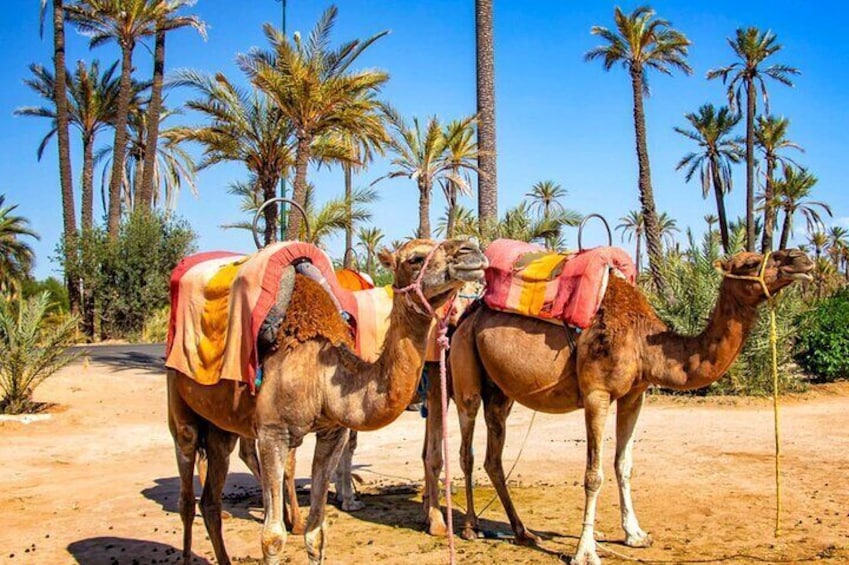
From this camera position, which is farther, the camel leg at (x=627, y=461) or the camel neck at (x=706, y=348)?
the camel leg at (x=627, y=461)

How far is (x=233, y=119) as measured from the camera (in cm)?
2142

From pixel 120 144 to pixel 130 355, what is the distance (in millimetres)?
13246

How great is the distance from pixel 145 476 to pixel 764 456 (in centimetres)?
865

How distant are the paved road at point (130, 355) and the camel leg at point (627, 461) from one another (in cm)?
1452

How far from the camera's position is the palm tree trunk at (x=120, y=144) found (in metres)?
32.3

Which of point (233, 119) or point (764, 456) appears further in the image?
point (233, 119)

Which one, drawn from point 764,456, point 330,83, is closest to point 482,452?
point 764,456

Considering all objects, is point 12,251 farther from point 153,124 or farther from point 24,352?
point 24,352

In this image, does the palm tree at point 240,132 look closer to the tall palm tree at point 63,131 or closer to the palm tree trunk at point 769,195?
the tall palm tree at point 63,131

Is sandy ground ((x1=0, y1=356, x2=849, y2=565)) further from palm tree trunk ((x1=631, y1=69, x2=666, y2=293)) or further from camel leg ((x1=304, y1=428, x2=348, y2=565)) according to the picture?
palm tree trunk ((x1=631, y1=69, x2=666, y2=293))

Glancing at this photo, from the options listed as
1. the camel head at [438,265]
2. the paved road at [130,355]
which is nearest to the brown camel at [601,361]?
the camel head at [438,265]

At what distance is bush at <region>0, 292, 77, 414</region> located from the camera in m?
15.3

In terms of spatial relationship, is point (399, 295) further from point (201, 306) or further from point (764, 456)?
point (764, 456)

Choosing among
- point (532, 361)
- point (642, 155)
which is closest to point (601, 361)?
point (532, 361)
